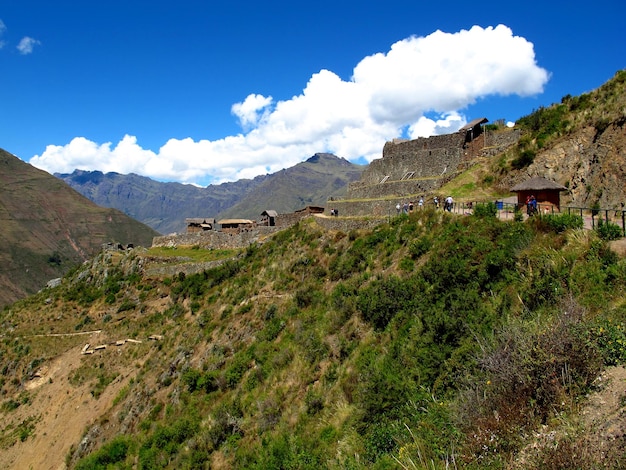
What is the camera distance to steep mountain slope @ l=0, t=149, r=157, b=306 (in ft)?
434

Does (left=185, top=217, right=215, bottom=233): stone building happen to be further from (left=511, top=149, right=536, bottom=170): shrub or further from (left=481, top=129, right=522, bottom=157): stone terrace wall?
(left=511, top=149, right=536, bottom=170): shrub

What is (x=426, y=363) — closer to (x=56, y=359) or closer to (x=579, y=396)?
(x=579, y=396)

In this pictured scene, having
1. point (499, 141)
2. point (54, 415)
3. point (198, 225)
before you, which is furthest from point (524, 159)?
point (198, 225)

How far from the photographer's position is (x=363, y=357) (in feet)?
45.5

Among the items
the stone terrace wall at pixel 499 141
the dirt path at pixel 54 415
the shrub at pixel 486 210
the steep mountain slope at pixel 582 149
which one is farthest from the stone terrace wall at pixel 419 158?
the dirt path at pixel 54 415

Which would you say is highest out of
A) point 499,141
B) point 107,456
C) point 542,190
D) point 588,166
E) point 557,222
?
point 499,141

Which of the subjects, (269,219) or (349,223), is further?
(269,219)

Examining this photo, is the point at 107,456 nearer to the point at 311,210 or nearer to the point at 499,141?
the point at 311,210

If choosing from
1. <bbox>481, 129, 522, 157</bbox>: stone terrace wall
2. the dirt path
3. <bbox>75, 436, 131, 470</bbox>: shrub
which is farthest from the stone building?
<bbox>481, 129, 522, 157</bbox>: stone terrace wall

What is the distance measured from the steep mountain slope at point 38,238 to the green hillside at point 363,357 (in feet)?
348

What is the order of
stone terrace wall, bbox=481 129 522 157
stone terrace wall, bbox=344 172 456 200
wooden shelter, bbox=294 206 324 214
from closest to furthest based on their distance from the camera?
stone terrace wall, bbox=344 172 456 200 < stone terrace wall, bbox=481 129 522 157 < wooden shelter, bbox=294 206 324 214

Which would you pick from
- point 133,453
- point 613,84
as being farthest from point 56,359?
point 613,84

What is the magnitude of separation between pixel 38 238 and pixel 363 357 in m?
188

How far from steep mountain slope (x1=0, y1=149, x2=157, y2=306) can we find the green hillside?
105953 millimetres
